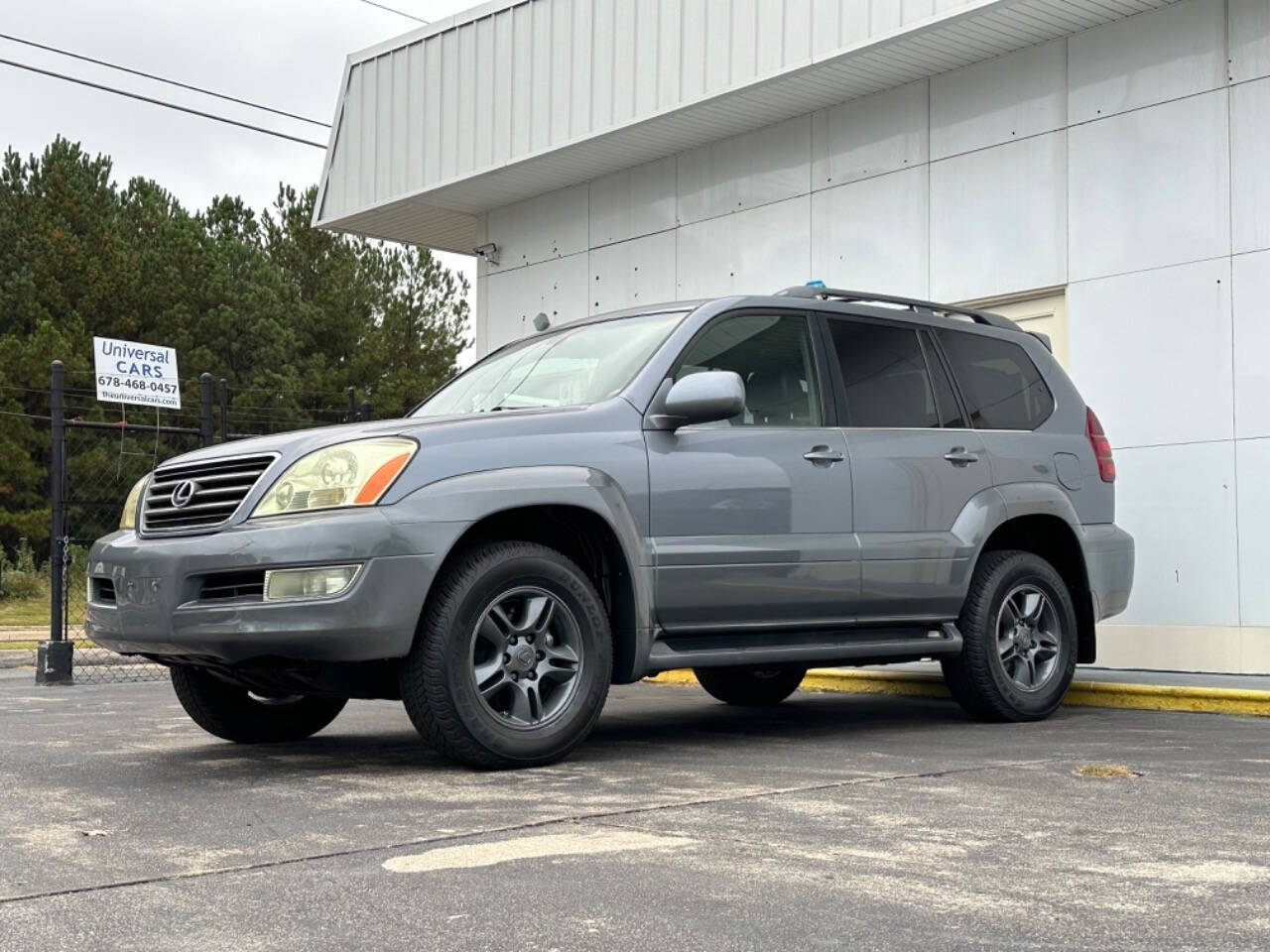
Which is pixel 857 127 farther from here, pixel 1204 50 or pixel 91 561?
pixel 91 561

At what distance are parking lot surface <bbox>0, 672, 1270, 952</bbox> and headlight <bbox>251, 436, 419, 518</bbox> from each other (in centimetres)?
99

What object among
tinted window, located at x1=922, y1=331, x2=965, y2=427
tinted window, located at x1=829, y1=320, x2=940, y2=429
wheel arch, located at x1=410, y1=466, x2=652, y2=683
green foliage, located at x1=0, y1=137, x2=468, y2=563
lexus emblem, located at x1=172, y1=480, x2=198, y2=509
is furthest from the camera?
green foliage, located at x1=0, y1=137, x2=468, y2=563

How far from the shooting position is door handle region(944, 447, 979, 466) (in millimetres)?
7238

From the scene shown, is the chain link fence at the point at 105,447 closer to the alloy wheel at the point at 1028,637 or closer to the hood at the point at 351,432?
the hood at the point at 351,432

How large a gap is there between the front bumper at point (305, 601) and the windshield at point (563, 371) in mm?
1094

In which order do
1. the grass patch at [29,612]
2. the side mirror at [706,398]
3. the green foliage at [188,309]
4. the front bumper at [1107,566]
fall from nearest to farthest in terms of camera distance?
the side mirror at [706,398]
the front bumper at [1107,566]
the grass patch at [29,612]
the green foliage at [188,309]

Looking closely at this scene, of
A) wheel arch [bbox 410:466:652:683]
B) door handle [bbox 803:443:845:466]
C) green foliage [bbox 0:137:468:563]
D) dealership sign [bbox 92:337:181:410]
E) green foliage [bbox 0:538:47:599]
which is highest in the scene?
green foliage [bbox 0:137:468:563]

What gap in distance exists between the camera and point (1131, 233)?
10.4 meters

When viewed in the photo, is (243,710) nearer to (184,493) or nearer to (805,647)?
(184,493)

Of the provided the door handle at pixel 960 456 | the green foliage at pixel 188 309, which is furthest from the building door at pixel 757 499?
the green foliage at pixel 188 309

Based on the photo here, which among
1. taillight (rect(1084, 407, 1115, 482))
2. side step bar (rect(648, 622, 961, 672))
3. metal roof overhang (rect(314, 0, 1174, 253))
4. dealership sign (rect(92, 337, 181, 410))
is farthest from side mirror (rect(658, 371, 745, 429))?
dealership sign (rect(92, 337, 181, 410))

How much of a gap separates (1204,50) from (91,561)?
303 inches

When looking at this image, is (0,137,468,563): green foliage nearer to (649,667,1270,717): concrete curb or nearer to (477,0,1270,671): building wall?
(477,0,1270,671): building wall

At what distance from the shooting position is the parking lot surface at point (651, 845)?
3.33 meters
